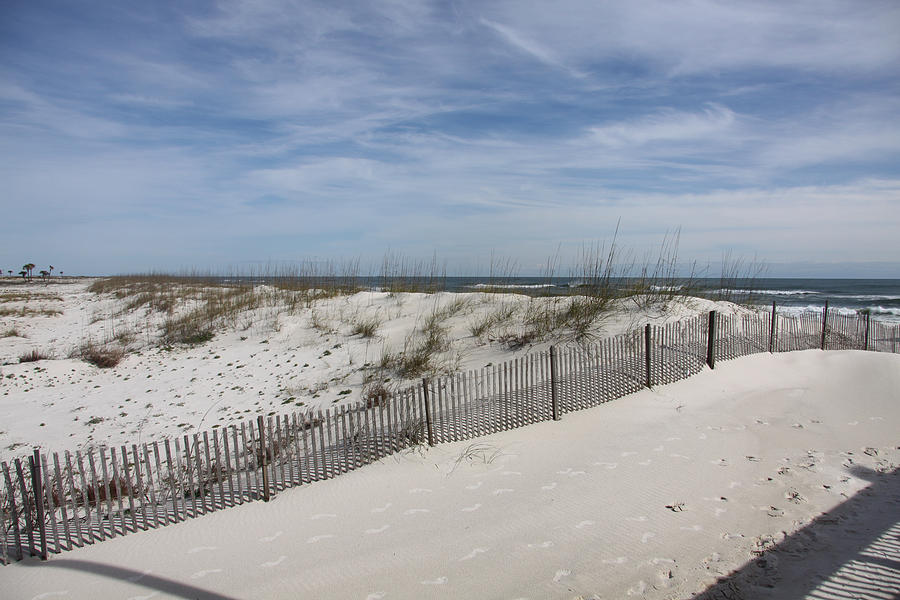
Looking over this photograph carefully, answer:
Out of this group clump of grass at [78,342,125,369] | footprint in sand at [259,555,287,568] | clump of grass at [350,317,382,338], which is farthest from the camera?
clump of grass at [350,317,382,338]

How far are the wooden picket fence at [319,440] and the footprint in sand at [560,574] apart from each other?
334 cm

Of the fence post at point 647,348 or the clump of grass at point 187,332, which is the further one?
the clump of grass at point 187,332

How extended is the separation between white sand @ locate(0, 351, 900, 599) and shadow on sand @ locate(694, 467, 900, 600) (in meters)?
0.02

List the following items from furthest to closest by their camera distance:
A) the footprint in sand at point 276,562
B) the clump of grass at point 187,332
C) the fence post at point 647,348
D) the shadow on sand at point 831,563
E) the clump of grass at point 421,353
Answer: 1. the clump of grass at point 187,332
2. the clump of grass at point 421,353
3. the fence post at point 647,348
4. the footprint in sand at point 276,562
5. the shadow on sand at point 831,563

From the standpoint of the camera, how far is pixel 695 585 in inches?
162

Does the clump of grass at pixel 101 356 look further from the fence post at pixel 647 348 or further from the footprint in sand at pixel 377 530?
the fence post at pixel 647 348

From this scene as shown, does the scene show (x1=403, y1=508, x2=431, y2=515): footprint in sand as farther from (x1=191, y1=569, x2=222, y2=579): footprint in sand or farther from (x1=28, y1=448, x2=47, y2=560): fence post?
(x1=28, y1=448, x2=47, y2=560): fence post

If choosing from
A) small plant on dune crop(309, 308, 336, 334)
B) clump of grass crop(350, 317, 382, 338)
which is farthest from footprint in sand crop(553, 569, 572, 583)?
small plant on dune crop(309, 308, 336, 334)

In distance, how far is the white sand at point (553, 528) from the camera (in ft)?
14.1

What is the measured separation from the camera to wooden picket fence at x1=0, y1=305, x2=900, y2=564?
524 centimetres

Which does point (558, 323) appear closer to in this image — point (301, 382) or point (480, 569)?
point (301, 382)

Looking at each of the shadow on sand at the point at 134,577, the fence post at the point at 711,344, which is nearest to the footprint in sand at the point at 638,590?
the shadow on sand at the point at 134,577

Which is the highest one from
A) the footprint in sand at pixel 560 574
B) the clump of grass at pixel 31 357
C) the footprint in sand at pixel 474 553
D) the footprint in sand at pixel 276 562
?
the clump of grass at pixel 31 357

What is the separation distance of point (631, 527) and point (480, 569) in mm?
1783
